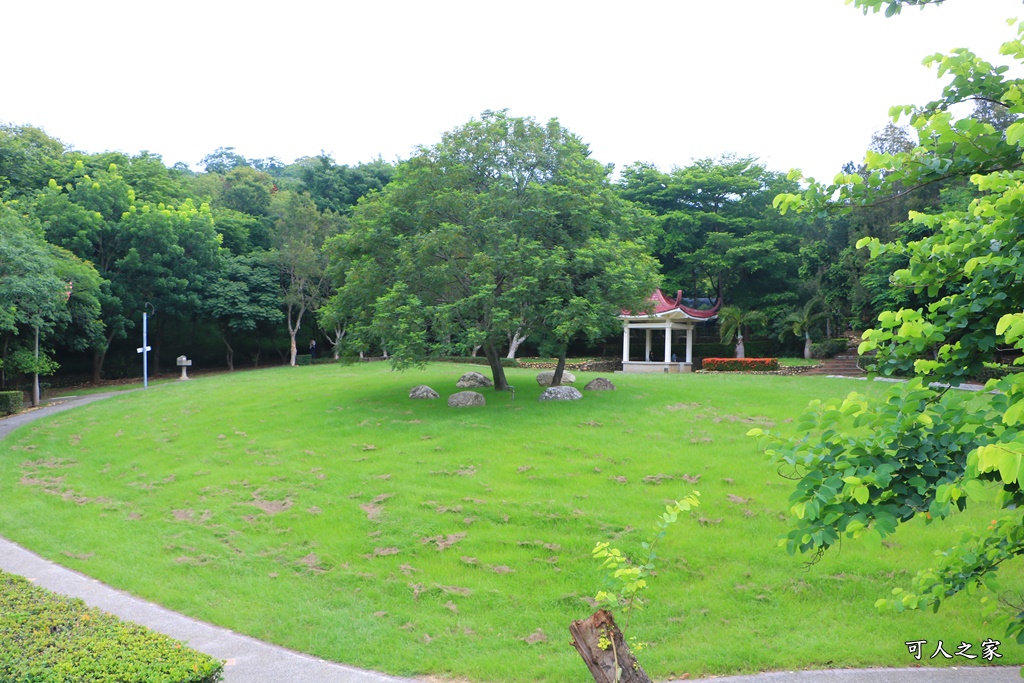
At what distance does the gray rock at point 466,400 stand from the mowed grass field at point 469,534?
32 cm

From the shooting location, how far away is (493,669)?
19.6 feet

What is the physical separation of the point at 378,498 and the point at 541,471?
260cm

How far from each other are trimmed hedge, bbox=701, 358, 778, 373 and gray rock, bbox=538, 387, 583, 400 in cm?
1157

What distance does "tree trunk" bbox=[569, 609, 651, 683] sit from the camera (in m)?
3.74

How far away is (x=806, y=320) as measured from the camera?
28.7m

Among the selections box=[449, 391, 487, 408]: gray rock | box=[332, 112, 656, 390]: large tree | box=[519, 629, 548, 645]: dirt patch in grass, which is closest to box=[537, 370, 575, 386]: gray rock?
box=[332, 112, 656, 390]: large tree

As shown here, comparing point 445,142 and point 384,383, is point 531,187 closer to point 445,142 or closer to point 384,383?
point 445,142

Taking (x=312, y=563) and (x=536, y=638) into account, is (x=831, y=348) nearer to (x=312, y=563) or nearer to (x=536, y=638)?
(x=312, y=563)

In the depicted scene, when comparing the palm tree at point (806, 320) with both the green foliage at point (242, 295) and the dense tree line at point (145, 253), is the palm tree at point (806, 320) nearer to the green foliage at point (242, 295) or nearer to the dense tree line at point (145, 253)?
the dense tree line at point (145, 253)

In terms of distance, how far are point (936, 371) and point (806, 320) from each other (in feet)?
88.0

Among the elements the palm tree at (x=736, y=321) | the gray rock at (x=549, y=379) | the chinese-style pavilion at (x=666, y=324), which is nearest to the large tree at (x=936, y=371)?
the gray rock at (x=549, y=379)

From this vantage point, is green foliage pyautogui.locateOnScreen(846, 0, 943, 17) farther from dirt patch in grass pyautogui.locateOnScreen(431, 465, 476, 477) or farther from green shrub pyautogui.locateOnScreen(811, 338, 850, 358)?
green shrub pyautogui.locateOnScreen(811, 338, 850, 358)

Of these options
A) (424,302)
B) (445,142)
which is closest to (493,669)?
(424,302)

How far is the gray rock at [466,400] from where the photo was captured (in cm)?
1581
